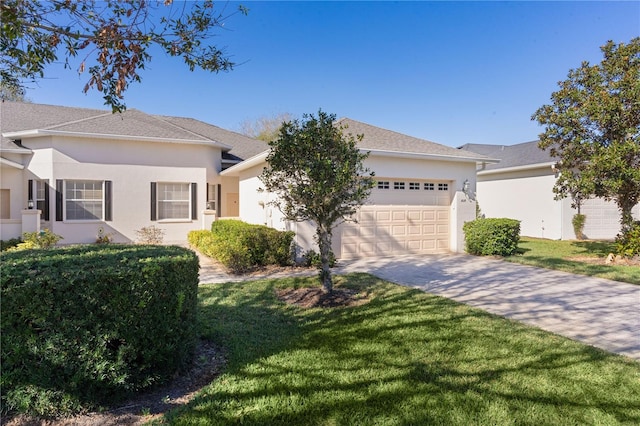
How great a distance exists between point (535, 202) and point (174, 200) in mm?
17289

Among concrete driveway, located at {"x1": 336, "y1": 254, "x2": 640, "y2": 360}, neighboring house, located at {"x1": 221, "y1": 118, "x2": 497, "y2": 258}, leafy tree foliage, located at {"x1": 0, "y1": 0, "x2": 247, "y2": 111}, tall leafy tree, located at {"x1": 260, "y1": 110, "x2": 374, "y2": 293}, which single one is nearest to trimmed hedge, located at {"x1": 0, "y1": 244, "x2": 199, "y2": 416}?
leafy tree foliage, located at {"x1": 0, "y1": 0, "x2": 247, "y2": 111}

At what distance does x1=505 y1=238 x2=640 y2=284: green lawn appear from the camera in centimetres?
859

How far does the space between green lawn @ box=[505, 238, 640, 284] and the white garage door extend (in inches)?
99.8

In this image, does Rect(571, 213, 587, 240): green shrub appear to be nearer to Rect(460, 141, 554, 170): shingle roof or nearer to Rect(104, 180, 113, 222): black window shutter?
Rect(460, 141, 554, 170): shingle roof

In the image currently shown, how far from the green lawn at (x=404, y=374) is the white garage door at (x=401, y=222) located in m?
5.47

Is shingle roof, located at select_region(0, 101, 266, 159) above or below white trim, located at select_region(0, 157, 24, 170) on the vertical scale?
above

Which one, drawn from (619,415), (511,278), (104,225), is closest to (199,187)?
(104,225)

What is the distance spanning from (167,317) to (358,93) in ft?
45.7

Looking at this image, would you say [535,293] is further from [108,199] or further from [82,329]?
[108,199]

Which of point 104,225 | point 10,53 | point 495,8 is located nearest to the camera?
point 10,53

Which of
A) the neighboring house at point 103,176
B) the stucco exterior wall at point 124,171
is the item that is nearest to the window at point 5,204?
the neighboring house at point 103,176

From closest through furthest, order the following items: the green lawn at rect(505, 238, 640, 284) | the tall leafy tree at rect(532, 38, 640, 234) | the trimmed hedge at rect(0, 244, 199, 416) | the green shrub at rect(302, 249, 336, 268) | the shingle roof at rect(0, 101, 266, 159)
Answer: the trimmed hedge at rect(0, 244, 199, 416), the green lawn at rect(505, 238, 640, 284), the green shrub at rect(302, 249, 336, 268), the tall leafy tree at rect(532, 38, 640, 234), the shingle roof at rect(0, 101, 266, 159)

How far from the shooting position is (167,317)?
316cm

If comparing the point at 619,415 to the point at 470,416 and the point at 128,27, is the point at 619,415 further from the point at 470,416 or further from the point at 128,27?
the point at 128,27
